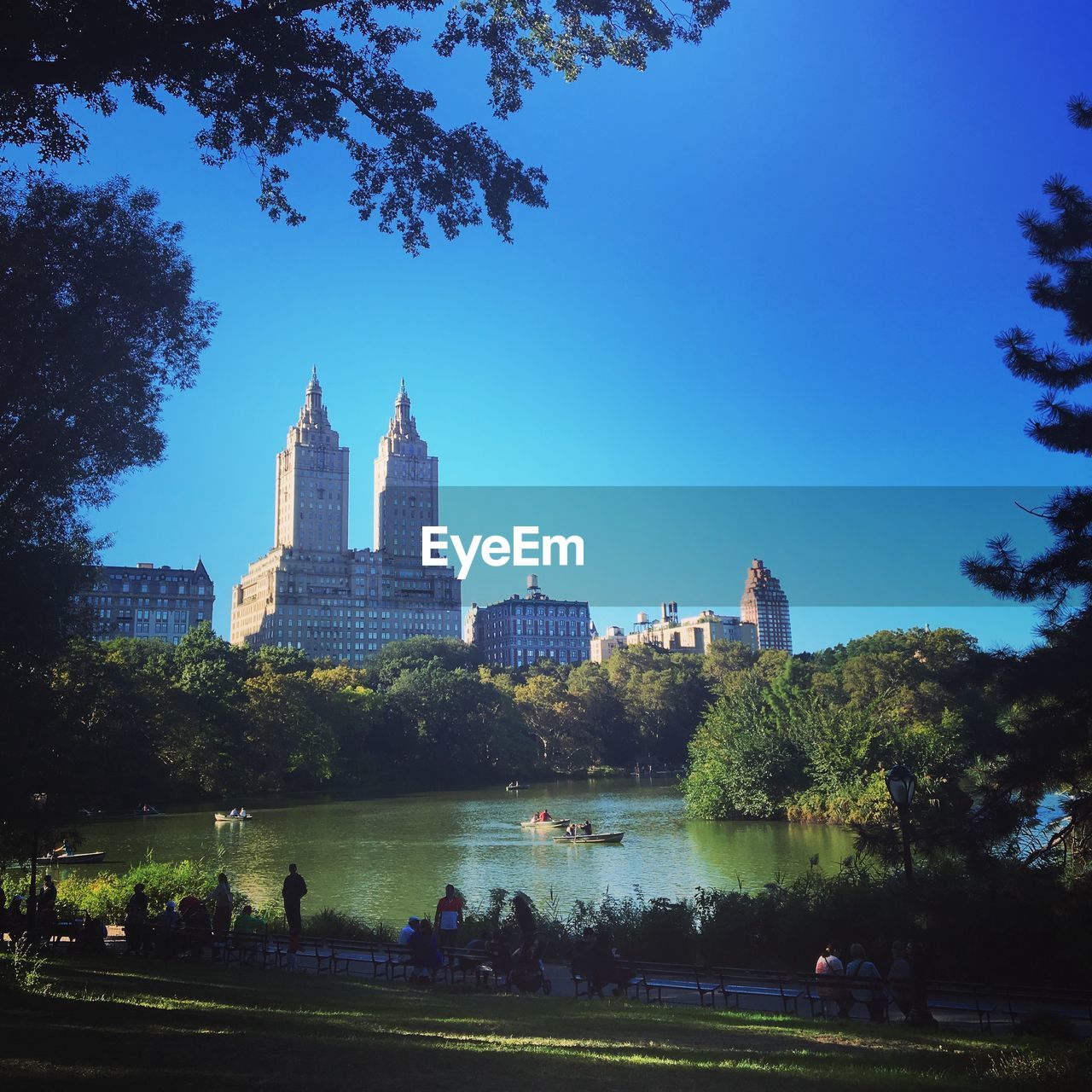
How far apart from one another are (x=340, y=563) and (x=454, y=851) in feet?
402

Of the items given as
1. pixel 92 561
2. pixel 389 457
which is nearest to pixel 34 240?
pixel 92 561

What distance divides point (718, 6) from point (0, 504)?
34.2 feet

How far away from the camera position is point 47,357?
41.4 feet

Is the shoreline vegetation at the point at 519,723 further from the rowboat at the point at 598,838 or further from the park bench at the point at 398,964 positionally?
the rowboat at the point at 598,838

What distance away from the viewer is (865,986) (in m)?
11.6

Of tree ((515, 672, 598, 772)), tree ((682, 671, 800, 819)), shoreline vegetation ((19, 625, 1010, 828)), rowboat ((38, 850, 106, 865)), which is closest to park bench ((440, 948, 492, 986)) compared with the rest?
shoreline vegetation ((19, 625, 1010, 828))

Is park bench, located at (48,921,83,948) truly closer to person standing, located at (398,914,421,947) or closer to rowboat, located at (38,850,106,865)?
person standing, located at (398,914,421,947)

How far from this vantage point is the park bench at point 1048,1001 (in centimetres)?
1104

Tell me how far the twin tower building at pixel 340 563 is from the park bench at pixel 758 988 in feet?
446

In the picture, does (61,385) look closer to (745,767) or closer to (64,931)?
(64,931)

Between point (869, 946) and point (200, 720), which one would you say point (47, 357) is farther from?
point (200, 720)

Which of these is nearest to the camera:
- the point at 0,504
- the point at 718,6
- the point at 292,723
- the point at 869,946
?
the point at 718,6

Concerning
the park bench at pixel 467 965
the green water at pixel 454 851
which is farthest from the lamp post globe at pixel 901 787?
the green water at pixel 454 851

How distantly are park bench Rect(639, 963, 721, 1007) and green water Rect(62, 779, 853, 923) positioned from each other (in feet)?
31.0
